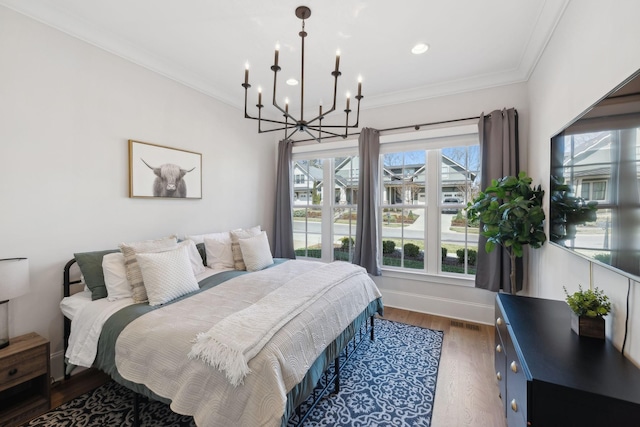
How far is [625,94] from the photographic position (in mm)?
1101

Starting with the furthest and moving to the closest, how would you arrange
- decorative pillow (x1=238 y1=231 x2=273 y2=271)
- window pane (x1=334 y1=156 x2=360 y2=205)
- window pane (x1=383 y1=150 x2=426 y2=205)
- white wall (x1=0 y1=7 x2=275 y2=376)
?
1. window pane (x1=334 y1=156 x2=360 y2=205)
2. window pane (x1=383 y1=150 x2=426 y2=205)
3. decorative pillow (x1=238 y1=231 x2=273 y2=271)
4. white wall (x1=0 y1=7 x2=275 y2=376)

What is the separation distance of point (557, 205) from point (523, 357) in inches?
43.8

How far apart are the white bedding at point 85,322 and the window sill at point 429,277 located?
302 cm

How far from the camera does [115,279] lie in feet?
7.14

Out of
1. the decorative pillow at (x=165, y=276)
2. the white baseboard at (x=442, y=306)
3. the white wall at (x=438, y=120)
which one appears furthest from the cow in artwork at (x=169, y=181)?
the white baseboard at (x=442, y=306)

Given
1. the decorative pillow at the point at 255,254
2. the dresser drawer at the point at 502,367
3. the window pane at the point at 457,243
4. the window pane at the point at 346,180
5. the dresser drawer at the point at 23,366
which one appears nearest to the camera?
the dresser drawer at the point at 502,367

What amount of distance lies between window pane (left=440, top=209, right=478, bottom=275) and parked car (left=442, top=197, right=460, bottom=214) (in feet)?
0.04

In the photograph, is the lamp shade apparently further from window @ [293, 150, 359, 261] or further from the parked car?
the parked car

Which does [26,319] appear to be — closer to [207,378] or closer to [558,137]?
[207,378]

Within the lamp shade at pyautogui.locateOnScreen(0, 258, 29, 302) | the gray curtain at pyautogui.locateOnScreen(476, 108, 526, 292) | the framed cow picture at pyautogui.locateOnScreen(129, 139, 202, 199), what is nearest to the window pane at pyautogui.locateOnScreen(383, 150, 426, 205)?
the gray curtain at pyautogui.locateOnScreen(476, 108, 526, 292)

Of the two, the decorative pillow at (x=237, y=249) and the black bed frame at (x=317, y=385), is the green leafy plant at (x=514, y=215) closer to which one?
the black bed frame at (x=317, y=385)

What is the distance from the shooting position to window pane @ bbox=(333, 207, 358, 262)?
425cm

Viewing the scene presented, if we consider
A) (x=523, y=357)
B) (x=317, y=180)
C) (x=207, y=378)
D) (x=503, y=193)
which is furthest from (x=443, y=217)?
(x=207, y=378)

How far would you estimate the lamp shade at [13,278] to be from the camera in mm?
1770
